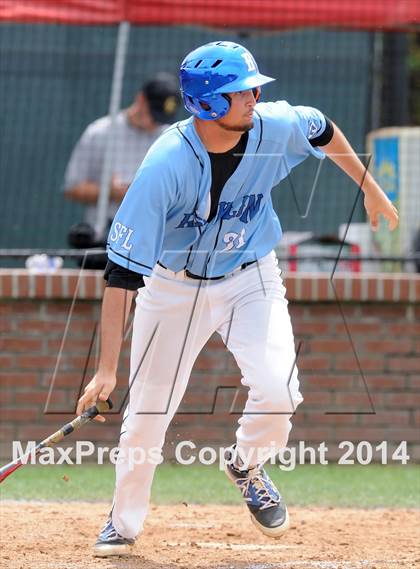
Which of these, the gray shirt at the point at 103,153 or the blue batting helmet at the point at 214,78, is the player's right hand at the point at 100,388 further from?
the gray shirt at the point at 103,153

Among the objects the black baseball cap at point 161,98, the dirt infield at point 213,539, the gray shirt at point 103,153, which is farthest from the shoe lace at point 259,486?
the black baseball cap at point 161,98

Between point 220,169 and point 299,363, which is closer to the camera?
point 220,169

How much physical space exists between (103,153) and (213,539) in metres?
3.83

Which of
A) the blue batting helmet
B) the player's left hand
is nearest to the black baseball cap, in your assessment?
the player's left hand

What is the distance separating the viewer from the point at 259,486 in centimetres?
566

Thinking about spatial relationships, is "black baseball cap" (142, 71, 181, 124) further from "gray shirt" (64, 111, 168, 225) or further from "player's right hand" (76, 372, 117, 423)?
"player's right hand" (76, 372, 117, 423)

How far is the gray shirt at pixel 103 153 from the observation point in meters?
8.95

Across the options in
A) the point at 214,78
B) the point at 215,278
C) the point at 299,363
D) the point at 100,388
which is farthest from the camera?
the point at 299,363

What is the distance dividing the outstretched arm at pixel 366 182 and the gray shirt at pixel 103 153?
10.8 feet

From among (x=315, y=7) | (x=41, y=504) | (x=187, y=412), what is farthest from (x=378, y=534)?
(x=315, y=7)

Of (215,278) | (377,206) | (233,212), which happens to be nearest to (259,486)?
(215,278)

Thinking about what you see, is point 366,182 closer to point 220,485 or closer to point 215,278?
point 215,278

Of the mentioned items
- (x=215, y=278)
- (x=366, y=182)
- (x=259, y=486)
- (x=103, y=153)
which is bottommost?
(x=259, y=486)

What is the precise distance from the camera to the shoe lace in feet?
18.5
